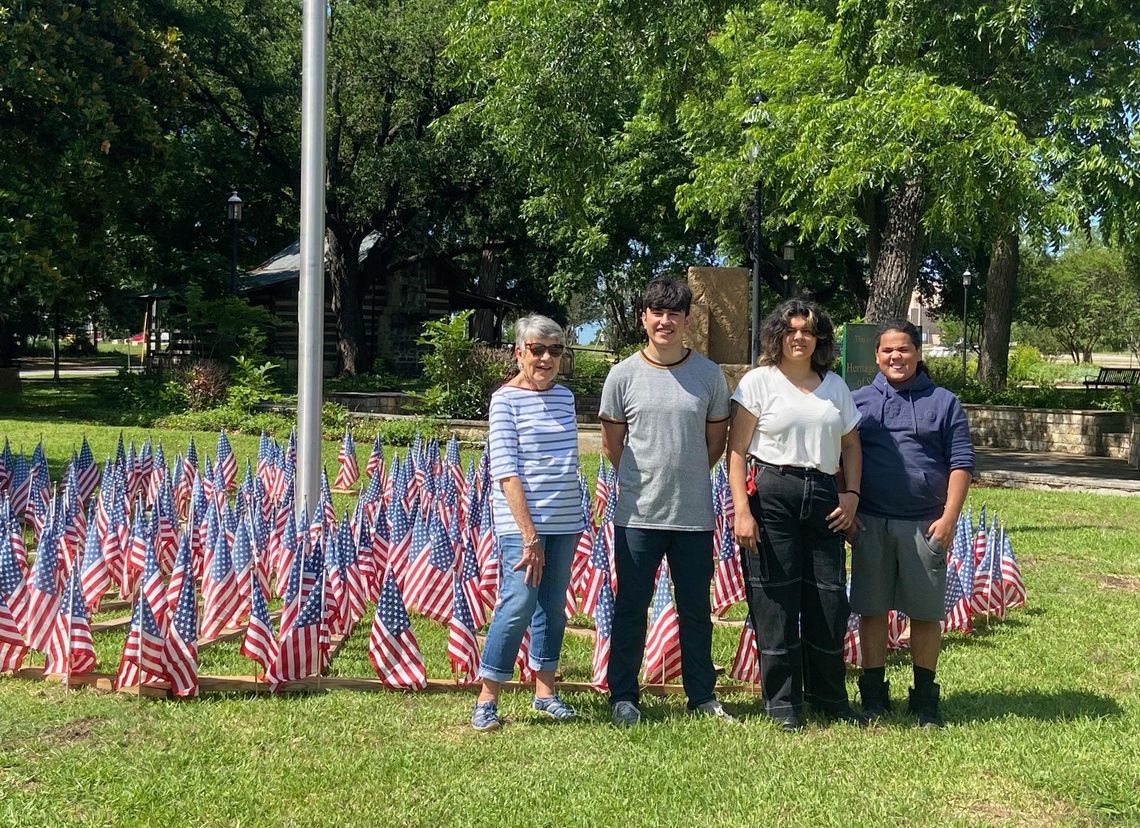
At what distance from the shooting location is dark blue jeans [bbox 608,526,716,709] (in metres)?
4.83

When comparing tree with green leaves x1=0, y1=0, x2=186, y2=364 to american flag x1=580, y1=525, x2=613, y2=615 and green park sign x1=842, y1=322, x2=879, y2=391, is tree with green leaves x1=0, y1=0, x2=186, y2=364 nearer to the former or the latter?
green park sign x1=842, y1=322, x2=879, y2=391

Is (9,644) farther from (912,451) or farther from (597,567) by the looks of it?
(912,451)

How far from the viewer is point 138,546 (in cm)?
684

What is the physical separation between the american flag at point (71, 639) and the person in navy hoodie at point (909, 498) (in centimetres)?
355

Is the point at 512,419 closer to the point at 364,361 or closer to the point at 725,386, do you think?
the point at 725,386

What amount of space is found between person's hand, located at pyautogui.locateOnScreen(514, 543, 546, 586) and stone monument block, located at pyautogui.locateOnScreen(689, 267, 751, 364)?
335 inches

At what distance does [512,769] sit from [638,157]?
87.2 feet

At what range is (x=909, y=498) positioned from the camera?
15.8 feet

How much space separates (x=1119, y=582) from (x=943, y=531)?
437cm

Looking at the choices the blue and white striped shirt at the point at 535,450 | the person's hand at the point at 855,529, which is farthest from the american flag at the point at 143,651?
the person's hand at the point at 855,529

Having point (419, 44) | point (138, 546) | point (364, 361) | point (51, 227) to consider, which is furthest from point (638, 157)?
point (138, 546)

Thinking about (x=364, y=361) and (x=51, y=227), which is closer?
(x=51, y=227)

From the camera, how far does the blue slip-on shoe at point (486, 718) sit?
4695 mm

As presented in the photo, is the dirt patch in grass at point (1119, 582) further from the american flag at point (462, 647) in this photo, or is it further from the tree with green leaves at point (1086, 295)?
the tree with green leaves at point (1086, 295)
